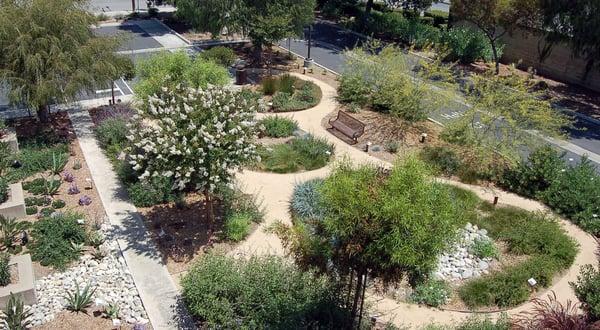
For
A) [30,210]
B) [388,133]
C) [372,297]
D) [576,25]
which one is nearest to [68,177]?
[30,210]

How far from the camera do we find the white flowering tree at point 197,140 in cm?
1216

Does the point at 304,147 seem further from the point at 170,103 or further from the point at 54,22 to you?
the point at 54,22

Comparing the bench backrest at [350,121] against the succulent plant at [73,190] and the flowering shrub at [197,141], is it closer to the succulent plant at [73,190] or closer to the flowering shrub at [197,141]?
the flowering shrub at [197,141]

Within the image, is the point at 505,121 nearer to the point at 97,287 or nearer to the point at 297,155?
the point at 297,155

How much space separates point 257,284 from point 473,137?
1094cm

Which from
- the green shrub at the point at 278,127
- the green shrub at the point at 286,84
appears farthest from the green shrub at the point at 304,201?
the green shrub at the point at 286,84

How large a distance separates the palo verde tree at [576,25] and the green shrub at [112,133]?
2007 centimetres

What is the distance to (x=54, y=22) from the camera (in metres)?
17.7

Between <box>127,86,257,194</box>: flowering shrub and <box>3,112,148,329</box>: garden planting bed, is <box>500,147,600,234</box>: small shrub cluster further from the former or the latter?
<box>3,112,148,329</box>: garden planting bed

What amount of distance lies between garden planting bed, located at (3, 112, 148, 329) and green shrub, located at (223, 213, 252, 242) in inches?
106

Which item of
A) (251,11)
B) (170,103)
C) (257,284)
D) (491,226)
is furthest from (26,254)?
(251,11)

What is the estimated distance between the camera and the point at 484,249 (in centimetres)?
1425

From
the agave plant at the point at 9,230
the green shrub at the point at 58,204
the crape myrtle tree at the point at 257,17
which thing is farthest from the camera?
the crape myrtle tree at the point at 257,17

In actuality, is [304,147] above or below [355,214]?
below
